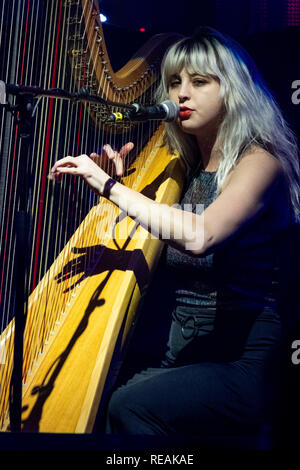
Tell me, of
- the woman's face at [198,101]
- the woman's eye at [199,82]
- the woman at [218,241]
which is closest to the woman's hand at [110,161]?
the woman at [218,241]

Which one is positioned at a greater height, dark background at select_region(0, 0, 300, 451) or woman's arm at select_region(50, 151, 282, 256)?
dark background at select_region(0, 0, 300, 451)

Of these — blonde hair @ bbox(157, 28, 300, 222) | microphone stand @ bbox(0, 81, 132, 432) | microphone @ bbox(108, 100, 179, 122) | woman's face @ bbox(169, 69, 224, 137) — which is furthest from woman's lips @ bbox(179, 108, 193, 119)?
microphone stand @ bbox(0, 81, 132, 432)

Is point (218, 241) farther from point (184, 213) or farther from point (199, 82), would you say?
point (199, 82)

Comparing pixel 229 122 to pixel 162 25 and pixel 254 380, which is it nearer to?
pixel 254 380

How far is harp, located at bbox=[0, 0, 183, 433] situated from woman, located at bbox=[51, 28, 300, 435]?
0.43ft

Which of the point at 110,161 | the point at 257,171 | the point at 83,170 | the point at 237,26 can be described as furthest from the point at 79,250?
the point at 237,26

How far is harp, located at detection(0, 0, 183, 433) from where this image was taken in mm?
1336

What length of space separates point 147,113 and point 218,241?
382 mm

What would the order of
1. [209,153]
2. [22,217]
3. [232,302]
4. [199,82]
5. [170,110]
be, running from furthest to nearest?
[209,153], [199,82], [232,302], [170,110], [22,217]

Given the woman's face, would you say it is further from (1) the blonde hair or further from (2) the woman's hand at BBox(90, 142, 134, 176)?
(2) the woman's hand at BBox(90, 142, 134, 176)

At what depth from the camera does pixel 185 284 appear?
167 centimetres

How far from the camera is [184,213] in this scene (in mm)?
1384
